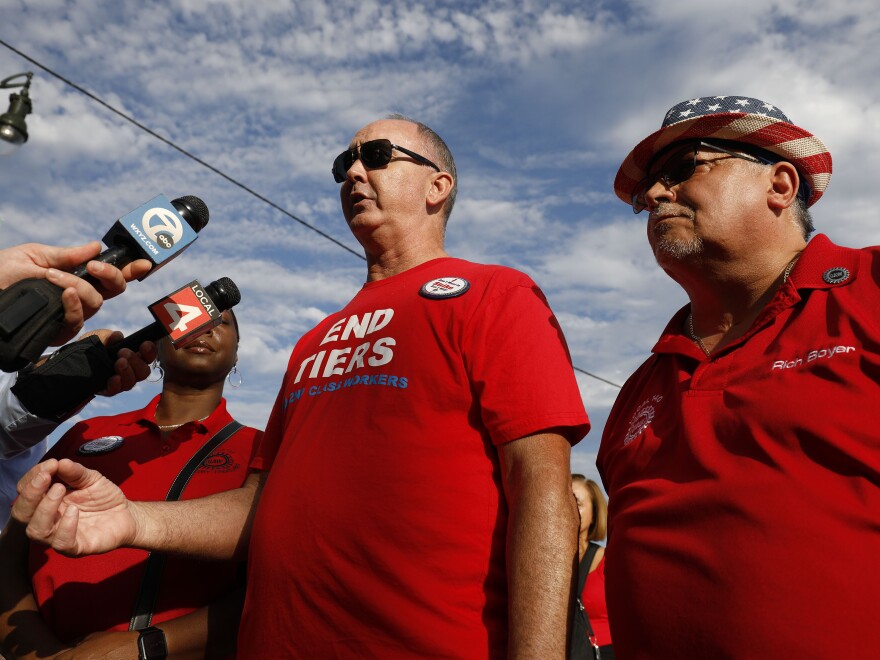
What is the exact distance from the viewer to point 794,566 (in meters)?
1.57

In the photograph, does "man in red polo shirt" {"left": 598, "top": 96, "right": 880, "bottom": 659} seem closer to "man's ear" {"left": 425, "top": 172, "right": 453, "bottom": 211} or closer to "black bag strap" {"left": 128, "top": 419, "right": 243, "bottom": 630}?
"man's ear" {"left": 425, "top": 172, "right": 453, "bottom": 211}

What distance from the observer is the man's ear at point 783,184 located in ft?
7.62

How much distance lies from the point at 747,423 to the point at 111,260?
1649 millimetres

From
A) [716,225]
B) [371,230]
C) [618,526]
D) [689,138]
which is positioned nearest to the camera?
[618,526]

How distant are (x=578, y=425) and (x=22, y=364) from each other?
54.0 inches

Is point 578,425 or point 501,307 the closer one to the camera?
point 578,425

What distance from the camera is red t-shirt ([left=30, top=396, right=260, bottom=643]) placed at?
263 cm

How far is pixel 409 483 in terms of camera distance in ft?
6.29

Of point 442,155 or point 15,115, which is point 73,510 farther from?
point 15,115

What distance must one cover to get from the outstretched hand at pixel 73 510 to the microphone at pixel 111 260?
0.97 ft

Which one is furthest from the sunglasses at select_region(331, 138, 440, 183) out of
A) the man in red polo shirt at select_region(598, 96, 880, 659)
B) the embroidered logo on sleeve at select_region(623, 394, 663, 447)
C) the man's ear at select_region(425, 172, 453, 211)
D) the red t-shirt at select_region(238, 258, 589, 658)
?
the embroidered logo on sleeve at select_region(623, 394, 663, 447)

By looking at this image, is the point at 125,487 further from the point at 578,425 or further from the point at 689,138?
the point at 689,138

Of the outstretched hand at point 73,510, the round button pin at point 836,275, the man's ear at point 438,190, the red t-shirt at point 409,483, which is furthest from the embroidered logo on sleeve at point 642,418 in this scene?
the outstretched hand at point 73,510

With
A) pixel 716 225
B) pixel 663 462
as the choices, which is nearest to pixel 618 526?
pixel 663 462
